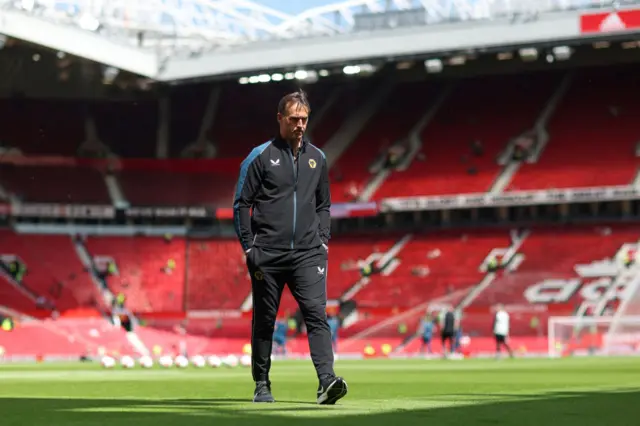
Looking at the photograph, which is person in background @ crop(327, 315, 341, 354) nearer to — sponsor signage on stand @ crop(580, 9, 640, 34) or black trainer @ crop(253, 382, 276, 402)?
sponsor signage on stand @ crop(580, 9, 640, 34)

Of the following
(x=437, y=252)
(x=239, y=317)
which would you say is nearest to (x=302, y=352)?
(x=239, y=317)

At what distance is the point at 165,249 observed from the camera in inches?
1777

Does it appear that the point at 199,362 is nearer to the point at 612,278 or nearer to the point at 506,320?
the point at 506,320

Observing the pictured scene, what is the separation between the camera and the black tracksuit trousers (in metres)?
7.75

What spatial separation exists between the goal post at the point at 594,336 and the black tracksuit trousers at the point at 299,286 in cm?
2524

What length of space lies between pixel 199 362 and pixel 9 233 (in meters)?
21.4

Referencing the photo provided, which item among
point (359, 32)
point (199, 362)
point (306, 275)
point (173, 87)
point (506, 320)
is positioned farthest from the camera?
point (173, 87)

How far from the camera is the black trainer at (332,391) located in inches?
290

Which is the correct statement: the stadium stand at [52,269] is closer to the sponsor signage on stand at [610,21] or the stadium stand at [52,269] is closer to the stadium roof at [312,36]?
the stadium roof at [312,36]

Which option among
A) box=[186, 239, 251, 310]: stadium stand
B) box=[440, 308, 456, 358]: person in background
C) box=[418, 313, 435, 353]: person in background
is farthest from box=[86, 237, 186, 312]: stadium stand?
box=[440, 308, 456, 358]: person in background

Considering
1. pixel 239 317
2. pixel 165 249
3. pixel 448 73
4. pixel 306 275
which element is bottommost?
pixel 306 275

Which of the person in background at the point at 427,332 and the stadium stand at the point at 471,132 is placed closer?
the person in background at the point at 427,332

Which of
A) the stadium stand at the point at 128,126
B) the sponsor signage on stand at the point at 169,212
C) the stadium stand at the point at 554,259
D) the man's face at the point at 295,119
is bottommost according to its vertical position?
the man's face at the point at 295,119

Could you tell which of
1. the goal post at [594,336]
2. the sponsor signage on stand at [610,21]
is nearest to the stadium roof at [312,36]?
the sponsor signage on stand at [610,21]
